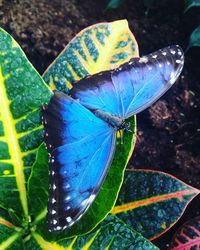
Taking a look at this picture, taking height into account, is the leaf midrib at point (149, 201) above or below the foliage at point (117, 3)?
below

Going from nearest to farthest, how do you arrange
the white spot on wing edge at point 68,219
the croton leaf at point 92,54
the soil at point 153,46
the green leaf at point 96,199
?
the white spot on wing edge at point 68,219, the green leaf at point 96,199, the croton leaf at point 92,54, the soil at point 153,46

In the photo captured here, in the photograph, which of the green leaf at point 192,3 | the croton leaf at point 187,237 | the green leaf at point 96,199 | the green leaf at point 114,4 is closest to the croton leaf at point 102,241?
the green leaf at point 96,199

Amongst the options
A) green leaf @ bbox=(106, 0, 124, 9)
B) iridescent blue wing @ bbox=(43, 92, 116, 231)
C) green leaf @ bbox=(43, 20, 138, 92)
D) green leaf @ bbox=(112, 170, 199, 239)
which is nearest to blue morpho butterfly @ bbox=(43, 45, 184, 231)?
iridescent blue wing @ bbox=(43, 92, 116, 231)

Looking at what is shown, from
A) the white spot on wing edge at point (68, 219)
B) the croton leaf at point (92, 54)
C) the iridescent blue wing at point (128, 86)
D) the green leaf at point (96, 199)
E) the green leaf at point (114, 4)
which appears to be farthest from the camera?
the green leaf at point (114, 4)

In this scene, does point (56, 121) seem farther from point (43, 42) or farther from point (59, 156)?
point (43, 42)

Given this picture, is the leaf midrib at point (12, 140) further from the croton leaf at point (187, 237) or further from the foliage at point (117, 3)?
the foliage at point (117, 3)

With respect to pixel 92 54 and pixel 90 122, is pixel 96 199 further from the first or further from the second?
pixel 92 54
